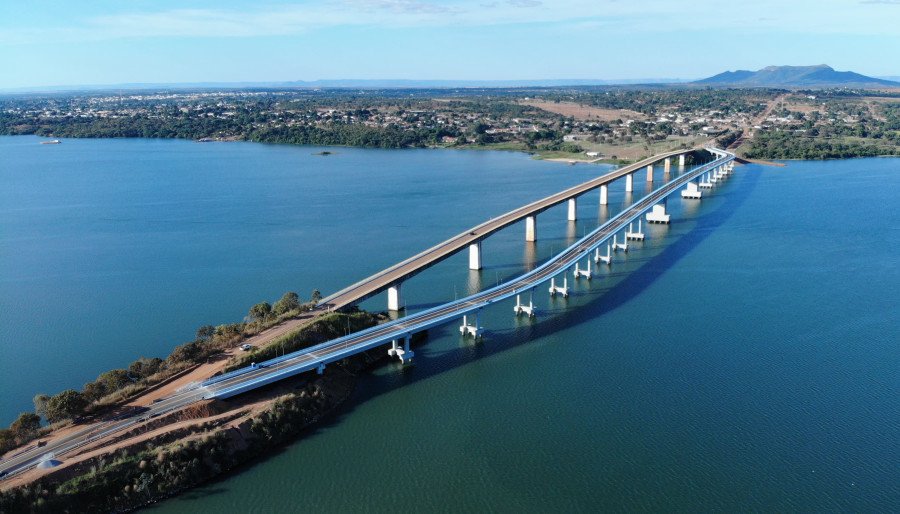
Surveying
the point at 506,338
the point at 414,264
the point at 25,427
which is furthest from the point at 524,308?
the point at 25,427

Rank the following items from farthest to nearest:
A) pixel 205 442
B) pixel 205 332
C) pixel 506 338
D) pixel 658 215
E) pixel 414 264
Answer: pixel 658 215
pixel 414 264
pixel 506 338
pixel 205 332
pixel 205 442

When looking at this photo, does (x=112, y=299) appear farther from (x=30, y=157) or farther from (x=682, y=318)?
(x=30, y=157)

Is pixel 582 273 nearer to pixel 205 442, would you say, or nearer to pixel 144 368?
pixel 144 368

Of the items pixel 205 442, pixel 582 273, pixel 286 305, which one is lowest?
pixel 205 442

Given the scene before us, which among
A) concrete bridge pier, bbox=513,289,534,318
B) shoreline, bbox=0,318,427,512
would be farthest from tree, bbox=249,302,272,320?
concrete bridge pier, bbox=513,289,534,318

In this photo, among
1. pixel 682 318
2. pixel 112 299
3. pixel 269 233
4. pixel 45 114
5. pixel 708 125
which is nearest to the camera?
pixel 682 318

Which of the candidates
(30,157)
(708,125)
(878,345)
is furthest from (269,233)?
(708,125)

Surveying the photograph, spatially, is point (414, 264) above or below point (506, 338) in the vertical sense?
above

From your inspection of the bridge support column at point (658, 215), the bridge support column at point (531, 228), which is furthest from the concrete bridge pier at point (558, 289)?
the bridge support column at point (658, 215)
